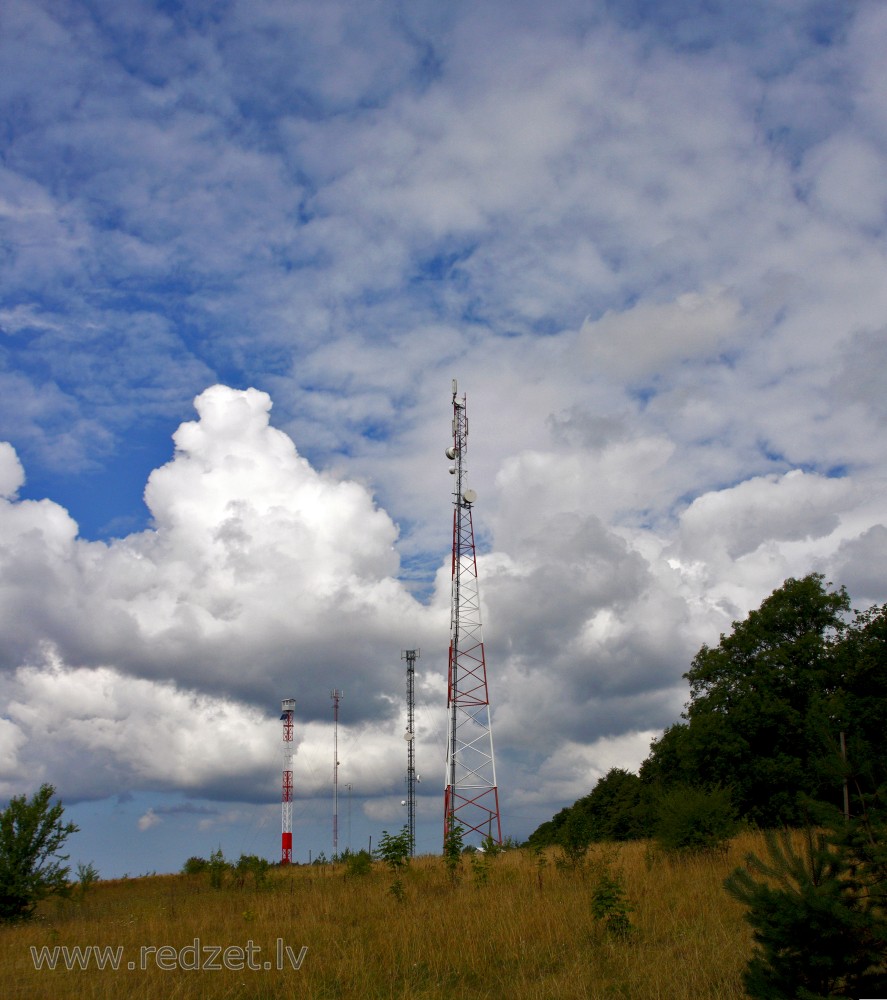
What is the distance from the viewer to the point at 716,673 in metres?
38.5

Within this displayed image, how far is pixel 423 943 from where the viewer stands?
34.8 feet

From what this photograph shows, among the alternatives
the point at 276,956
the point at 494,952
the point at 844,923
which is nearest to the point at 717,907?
the point at 494,952

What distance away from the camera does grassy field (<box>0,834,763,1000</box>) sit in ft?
28.6

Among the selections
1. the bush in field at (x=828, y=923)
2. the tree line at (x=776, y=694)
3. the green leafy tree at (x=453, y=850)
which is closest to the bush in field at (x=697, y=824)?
the green leafy tree at (x=453, y=850)

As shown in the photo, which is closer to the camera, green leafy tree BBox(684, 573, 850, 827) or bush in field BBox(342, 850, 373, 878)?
bush in field BBox(342, 850, 373, 878)

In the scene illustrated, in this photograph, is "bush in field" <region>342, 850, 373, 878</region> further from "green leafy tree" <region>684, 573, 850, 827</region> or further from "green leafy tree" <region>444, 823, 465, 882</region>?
"green leafy tree" <region>684, 573, 850, 827</region>

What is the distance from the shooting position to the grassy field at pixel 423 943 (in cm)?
870

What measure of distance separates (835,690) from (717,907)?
25.7m

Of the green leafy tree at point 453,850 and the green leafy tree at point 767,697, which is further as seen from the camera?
the green leafy tree at point 767,697

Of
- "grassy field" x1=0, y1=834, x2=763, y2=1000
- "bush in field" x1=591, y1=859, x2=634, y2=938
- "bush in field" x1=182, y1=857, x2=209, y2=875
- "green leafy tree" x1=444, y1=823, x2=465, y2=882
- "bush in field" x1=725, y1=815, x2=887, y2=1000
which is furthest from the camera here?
"bush in field" x1=182, y1=857, x2=209, y2=875

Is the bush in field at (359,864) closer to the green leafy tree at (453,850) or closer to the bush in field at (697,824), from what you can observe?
the green leafy tree at (453,850)

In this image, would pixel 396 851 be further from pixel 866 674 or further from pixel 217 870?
pixel 866 674

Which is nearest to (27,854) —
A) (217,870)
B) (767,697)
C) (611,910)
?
(217,870)

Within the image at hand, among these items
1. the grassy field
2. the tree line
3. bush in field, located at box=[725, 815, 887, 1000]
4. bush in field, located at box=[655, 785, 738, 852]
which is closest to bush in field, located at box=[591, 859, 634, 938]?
the grassy field
